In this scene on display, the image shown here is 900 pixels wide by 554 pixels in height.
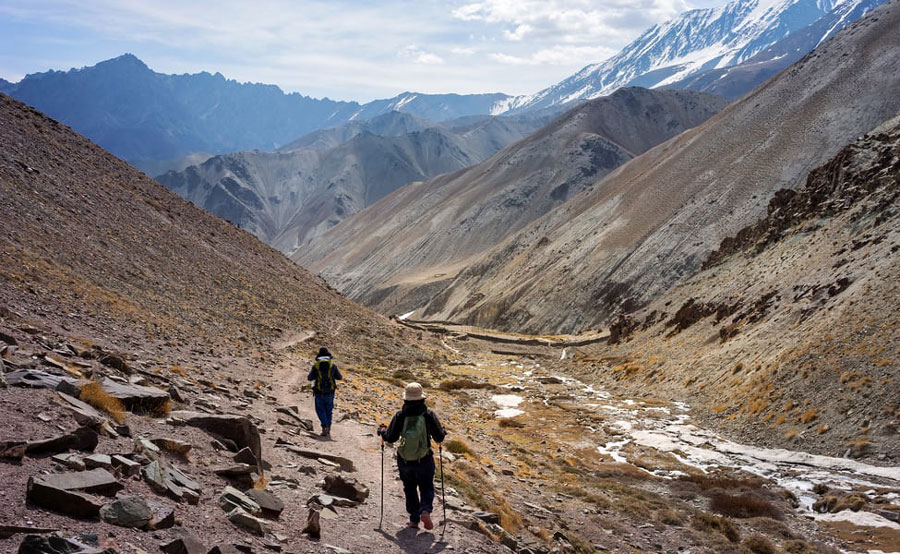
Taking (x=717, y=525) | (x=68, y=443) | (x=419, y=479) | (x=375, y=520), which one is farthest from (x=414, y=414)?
(x=717, y=525)

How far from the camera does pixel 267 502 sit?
809 centimetres

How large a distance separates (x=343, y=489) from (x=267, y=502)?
1942 mm

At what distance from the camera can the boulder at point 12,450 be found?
21.1ft

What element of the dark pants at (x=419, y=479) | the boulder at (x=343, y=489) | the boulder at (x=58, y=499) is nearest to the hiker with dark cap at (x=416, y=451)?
the dark pants at (x=419, y=479)

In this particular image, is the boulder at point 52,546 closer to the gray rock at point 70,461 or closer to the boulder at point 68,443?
the gray rock at point 70,461

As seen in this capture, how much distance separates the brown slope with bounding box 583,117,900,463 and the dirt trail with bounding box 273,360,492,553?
14.5 m

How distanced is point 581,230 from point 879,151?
4740 centimetres

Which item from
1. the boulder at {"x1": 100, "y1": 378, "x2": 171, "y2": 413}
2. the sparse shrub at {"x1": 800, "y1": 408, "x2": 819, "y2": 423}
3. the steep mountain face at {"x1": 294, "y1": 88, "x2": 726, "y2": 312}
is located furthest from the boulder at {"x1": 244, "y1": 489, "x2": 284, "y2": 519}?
the steep mountain face at {"x1": 294, "y1": 88, "x2": 726, "y2": 312}

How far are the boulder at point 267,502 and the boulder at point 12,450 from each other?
8.88 feet

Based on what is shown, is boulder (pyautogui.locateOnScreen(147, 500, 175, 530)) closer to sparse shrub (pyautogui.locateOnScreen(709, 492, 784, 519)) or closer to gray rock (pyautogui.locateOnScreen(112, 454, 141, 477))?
gray rock (pyautogui.locateOnScreen(112, 454, 141, 477))

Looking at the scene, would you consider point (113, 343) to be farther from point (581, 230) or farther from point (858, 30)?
point (858, 30)

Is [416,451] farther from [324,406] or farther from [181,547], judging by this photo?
[324,406]

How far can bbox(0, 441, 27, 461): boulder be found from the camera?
21.1ft

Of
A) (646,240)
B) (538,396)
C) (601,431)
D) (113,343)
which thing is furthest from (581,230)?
(113,343)
